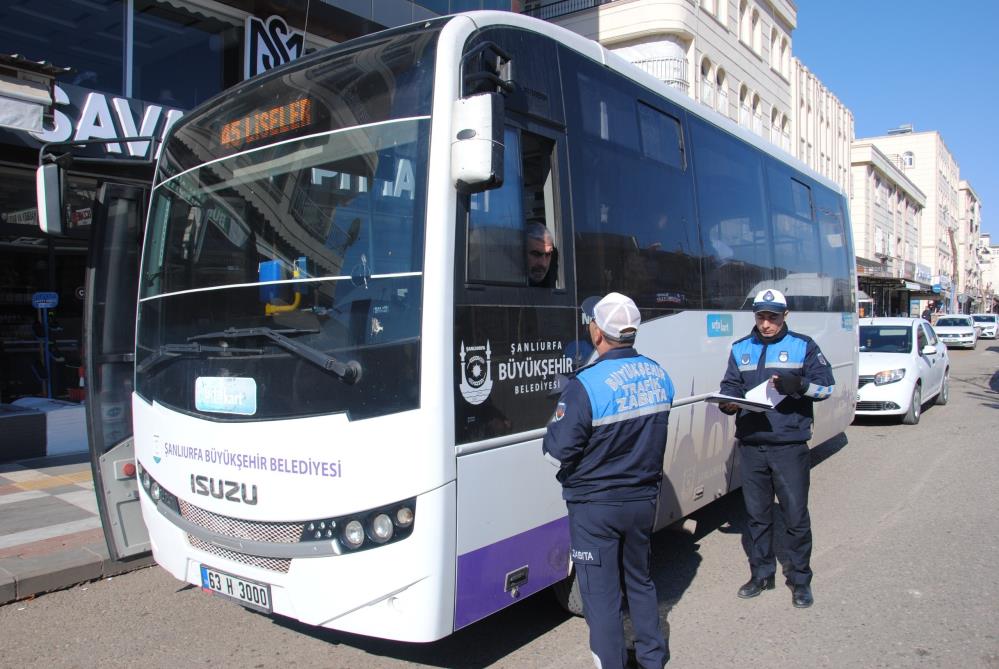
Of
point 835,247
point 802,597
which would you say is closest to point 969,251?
point 835,247

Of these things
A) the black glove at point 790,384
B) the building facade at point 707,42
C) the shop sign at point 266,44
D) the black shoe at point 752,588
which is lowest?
the black shoe at point 752,588

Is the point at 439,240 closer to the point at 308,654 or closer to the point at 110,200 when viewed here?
the point at 308,654

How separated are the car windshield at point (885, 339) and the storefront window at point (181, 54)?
1175cm

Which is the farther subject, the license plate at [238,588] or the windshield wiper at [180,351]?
the windshield wiper at [180,351]

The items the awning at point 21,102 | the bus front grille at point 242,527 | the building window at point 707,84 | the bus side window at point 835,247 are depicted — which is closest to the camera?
the bus front grille at point 242,527

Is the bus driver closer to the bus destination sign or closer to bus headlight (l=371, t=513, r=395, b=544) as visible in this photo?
the bus destination sign

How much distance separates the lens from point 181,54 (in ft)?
36.4

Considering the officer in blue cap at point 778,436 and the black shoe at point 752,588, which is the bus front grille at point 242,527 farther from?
the black shoe at point 752,588

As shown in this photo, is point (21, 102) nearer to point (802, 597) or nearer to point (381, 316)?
point (381, 316)

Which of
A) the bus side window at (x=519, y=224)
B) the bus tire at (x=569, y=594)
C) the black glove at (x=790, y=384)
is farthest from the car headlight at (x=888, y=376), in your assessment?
the bus side window at (x=519, y=224)

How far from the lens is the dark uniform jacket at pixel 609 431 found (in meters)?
3.30

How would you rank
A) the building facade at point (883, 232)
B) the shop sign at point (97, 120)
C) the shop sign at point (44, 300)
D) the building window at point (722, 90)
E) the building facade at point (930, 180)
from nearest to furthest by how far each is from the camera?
1. the shop sign at point (97, 120)
2. the shop sign at point (44, 300)
3. the building window at point (722, 90)
4. the building facade at point (883, 232)
5. the building facade at point (930, 180)

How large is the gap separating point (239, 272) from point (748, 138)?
5091 mm

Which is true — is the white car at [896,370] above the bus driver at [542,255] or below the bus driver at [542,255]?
below
